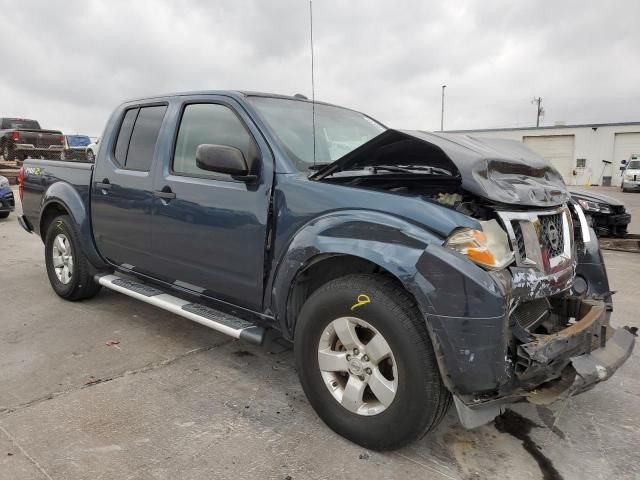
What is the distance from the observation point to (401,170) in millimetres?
2754

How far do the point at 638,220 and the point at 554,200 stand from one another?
12413mm

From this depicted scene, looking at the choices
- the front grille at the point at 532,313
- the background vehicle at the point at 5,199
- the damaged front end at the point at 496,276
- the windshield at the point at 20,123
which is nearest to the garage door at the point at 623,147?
the windshield at the point at 20,123

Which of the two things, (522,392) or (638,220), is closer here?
(522,392)

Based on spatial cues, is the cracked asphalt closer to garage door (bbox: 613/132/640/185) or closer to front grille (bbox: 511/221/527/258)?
front grille (bbox: 511/221/527/258)

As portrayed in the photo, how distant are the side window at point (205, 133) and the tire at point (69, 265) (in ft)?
5.19

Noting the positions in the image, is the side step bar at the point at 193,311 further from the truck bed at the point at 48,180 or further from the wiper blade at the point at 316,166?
the wiper blade at the point at 316,166

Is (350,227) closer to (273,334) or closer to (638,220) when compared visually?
(273,334)

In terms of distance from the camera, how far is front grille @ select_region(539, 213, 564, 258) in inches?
103

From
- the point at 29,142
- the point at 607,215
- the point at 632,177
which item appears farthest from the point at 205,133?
the point at 632,177

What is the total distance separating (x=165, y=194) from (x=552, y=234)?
249cm

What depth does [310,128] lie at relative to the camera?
A: 3463 mm

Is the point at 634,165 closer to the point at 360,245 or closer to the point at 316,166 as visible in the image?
the point at 316,166

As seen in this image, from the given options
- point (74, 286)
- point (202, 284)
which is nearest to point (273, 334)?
point (202, 284)

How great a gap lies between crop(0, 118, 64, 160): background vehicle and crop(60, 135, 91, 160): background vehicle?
0.42 metres
